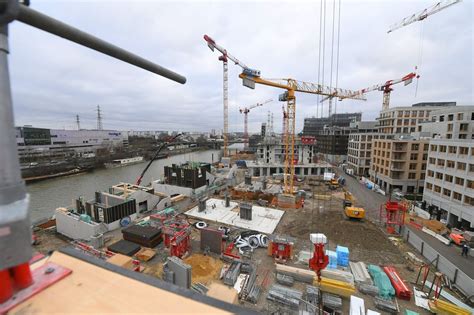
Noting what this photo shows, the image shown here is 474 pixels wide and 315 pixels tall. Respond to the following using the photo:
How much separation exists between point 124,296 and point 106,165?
5285 centimetres

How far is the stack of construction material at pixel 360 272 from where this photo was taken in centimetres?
970

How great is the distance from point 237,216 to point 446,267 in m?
12.6

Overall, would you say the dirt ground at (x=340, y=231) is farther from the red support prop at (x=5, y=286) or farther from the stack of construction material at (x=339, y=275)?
the red support prop at (x=5, y=286)

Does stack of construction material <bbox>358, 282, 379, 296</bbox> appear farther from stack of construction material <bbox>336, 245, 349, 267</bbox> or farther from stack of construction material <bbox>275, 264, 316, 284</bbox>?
stack of construction material <bbox>275, 264, 316, 284</bbox>

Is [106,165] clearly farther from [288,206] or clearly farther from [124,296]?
[124,296]

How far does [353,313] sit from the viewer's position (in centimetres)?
757

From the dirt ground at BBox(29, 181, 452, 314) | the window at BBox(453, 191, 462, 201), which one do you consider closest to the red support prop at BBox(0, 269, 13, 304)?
the dirt ground at BBox(29, 181, 452, 314)

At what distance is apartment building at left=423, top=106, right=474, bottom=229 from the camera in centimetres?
1673

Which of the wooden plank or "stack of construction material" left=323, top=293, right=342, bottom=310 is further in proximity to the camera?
"stack of construction material" left=323, top=293, right=342, bottom=310

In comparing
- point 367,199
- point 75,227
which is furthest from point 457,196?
point 75,227

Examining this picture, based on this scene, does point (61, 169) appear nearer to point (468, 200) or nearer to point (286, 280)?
point (286, 280)

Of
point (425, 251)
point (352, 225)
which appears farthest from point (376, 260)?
point (352, 225)

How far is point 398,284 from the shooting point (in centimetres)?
923

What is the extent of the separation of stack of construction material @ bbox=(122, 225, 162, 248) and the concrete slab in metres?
4.60
